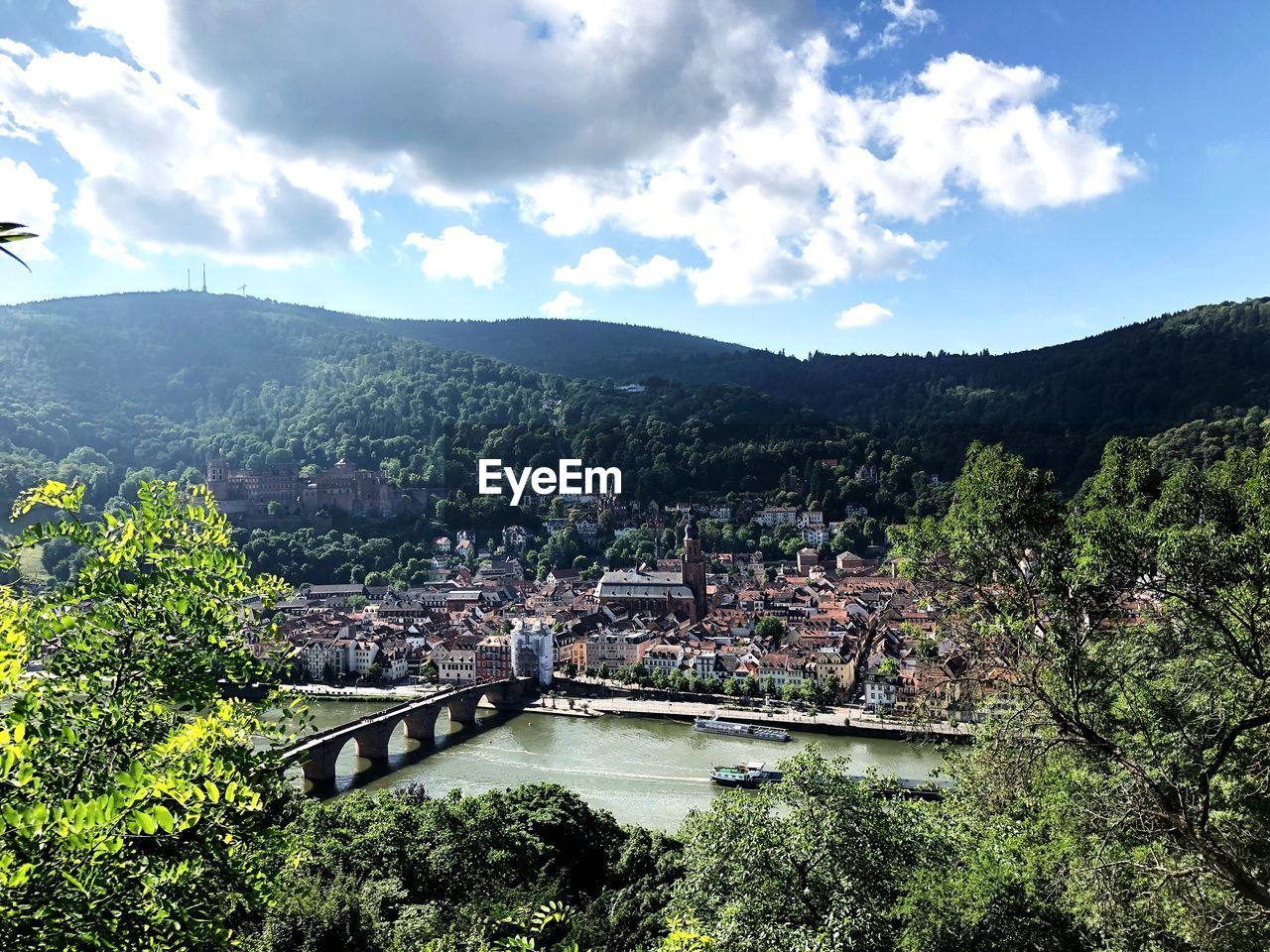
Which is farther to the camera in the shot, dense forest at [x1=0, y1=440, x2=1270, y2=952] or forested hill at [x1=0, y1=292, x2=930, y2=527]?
forested hill at [x1=0, y1=292, x2=930, y2=527]

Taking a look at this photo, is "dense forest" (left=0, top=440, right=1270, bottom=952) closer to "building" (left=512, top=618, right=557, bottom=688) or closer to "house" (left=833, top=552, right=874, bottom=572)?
"building" (left=512, top=618, right=557, bottom=688)

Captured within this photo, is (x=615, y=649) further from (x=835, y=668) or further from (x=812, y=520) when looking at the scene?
(x=812, y=520)

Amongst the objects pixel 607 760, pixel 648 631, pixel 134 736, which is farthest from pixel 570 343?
pixel 134 736

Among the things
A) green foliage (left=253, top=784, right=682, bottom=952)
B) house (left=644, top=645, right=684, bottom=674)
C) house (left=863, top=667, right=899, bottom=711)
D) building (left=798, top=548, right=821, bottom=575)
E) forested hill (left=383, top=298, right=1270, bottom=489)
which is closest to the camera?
green foliage (left=253, top=784, right=682, bottom=952)

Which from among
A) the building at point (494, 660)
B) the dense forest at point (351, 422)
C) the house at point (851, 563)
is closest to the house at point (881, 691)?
the building at point (494, 660)

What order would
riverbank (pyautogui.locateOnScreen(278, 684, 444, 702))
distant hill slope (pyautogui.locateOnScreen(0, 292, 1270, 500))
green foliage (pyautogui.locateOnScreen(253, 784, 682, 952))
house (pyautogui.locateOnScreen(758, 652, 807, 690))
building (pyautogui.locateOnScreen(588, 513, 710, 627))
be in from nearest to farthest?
green foliage (pyautogui.locateOnScreen(253, 784, 682, 952))
house (pyautogui.locateOnScreen(758, 652, 807, 690))
riverbank (pyautogui.locateOnScreen(278, 684, 444, 702))
building (pyautogui.locateOnScreen(588, 513, 710, 627))
distant hill slope (pyautogui.locateOnScreen(0, 292, 1270, 500))

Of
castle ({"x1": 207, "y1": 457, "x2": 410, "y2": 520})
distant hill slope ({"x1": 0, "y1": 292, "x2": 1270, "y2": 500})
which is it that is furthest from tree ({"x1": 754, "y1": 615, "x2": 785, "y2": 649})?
castle ({"x1": 207, "y1": 457, "x2": 410, "y2": 520})

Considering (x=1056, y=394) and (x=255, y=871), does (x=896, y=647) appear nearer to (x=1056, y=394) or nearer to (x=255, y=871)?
(x=255, y=871)

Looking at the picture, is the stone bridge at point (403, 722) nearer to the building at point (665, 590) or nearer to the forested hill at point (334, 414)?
the building at point (665, 590)
